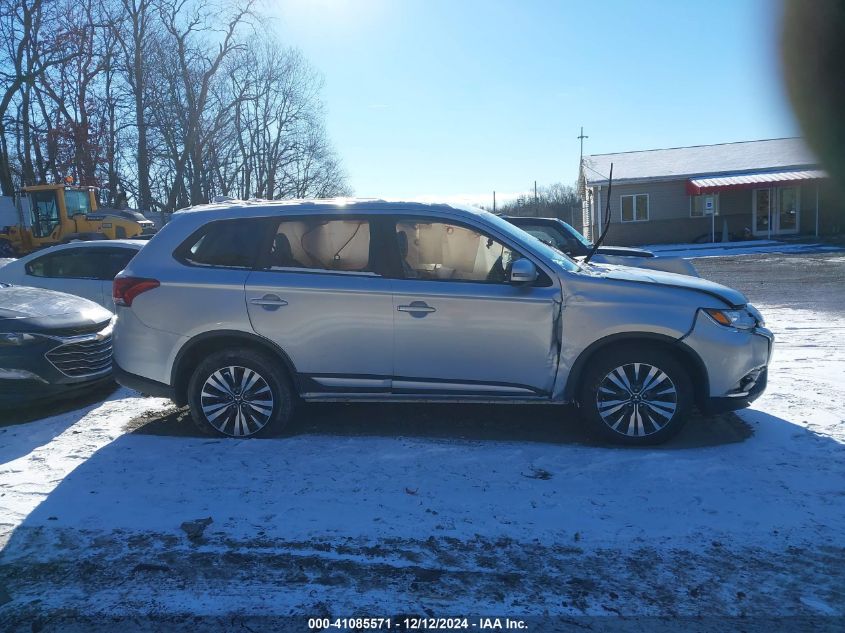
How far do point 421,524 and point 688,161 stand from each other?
3417 centimetres

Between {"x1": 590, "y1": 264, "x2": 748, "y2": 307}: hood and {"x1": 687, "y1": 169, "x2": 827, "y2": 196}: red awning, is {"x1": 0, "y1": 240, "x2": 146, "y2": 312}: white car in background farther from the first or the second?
{"x1": 687, "y1": 169, "x2": 827, "y2": 196}: red awning

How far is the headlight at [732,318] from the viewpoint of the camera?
480 centimetres

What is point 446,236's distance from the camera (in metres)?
5.11

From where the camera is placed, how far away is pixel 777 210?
3144 cm

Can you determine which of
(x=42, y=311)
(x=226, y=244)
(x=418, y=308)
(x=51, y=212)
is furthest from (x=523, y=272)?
(x=51, y=212)

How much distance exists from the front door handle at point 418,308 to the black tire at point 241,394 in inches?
44.4

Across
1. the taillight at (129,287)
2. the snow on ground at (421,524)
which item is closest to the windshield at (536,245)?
the snow on ground at (421,524)

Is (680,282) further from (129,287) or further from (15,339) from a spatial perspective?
(15,339)

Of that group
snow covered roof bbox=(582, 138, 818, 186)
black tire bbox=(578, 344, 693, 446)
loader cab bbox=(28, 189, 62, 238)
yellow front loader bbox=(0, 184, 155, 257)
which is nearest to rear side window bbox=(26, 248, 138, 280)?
black tire bbox=(578, 344, 693, 446)

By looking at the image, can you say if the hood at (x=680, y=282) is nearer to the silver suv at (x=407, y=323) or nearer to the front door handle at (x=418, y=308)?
the silver suv at (x=407, y=323)

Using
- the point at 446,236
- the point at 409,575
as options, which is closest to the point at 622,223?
the point at 446,236

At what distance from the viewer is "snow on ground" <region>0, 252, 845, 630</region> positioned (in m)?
3.04

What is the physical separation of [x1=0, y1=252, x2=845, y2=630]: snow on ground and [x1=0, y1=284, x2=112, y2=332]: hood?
107 centimetres

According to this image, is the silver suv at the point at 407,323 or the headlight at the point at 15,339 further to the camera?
the headlight at the point at 15,339
